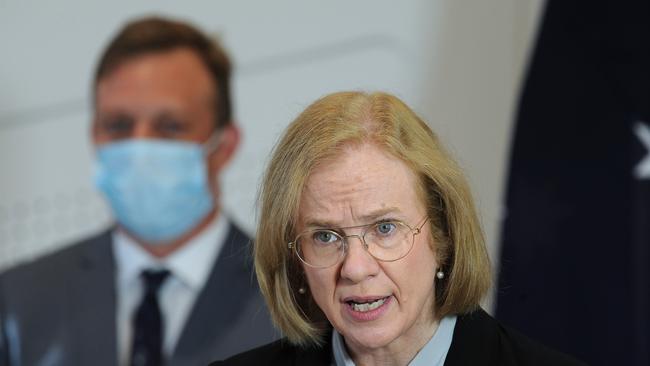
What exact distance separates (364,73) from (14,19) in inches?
49.6

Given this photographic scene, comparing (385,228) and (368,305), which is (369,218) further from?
(368,305)

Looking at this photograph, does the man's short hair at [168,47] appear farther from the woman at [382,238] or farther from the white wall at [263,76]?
the woman at [382,238]

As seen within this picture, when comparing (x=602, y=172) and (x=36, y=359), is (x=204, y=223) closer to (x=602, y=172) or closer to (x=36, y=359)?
(x=36, y=359)

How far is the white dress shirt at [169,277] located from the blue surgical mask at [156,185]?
6 cm

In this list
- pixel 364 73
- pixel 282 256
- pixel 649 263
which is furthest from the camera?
pixel 364 73

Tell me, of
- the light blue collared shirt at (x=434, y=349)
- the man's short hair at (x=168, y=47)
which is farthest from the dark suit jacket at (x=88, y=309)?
the light blue collared shirt at (x=434, y=349)

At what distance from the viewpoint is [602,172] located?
3.67m

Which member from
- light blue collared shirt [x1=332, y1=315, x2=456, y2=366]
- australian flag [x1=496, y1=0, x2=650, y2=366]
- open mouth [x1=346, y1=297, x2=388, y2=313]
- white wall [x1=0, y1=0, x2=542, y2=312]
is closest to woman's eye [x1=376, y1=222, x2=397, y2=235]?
open mouth [x1=346, y1=297, x2=388, y2=313]

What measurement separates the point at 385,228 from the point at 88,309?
209 cm

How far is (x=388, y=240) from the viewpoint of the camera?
204 cm

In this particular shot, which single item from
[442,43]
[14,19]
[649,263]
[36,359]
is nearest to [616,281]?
[649,263]

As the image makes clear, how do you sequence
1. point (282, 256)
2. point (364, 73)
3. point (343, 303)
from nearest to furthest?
point (343, 303) → point (282, 256) → point (364, 73)

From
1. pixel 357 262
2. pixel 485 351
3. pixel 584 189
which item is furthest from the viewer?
pixel 584 189

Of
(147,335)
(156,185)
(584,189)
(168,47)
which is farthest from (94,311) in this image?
(584,189)
